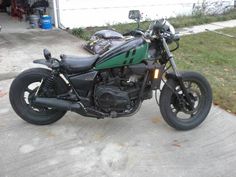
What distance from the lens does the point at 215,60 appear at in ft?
18.8

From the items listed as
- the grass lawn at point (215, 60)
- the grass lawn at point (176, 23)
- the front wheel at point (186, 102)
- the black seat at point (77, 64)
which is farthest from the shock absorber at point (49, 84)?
the grass lawn at point (176, 23)

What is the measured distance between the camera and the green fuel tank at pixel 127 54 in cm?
314

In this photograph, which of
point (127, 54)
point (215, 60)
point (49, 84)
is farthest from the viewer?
point (215, 60)

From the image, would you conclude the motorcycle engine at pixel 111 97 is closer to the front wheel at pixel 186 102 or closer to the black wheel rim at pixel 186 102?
the front wheel at pixel 186 102

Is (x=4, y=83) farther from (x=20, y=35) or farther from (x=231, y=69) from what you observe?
(x=231, y=69)

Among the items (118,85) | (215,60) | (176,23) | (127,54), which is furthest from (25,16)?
(127,54)

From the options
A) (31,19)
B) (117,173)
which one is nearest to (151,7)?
(31,19)

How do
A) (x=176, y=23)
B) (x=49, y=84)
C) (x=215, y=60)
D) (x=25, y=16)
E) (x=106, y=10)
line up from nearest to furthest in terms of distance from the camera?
(x=49, y=84), (x=215, y=60), (x=106, y=10), (x=176, y=23), (x=25, y=16)

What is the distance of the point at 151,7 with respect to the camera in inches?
348

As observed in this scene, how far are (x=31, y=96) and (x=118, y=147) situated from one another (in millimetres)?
Result: 1044

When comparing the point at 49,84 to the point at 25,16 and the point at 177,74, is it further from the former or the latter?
the point at 25,16

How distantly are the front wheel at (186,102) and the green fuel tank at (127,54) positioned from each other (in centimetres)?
42

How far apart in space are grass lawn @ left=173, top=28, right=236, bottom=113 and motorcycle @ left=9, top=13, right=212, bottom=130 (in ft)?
2.74

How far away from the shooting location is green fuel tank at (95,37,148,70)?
3.14 meters
